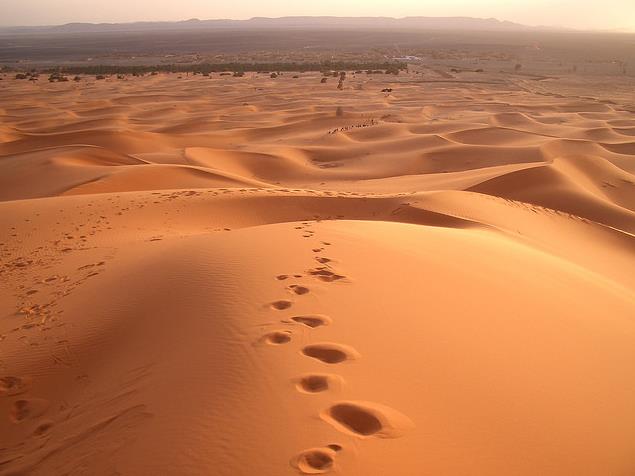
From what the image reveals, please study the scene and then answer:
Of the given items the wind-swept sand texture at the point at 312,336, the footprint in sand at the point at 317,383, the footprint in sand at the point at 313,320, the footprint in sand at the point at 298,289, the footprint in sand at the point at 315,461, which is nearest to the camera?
the footprint in sand at the point at 315,461

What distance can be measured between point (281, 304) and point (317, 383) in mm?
1107

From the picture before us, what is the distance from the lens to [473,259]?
548 cm

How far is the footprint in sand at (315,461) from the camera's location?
2189 millimetres

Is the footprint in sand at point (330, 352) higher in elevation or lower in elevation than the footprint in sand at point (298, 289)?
lower

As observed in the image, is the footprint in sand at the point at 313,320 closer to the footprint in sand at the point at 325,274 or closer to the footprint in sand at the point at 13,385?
the footprint in sand at the point at 325,274

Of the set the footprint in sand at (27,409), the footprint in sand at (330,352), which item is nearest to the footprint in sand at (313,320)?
the footprint in sand at (330,352)

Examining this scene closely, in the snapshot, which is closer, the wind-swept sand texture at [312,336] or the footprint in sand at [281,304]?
the wind-swept sand texture at [312,336]

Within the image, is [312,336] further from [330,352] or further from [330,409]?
[330,409]

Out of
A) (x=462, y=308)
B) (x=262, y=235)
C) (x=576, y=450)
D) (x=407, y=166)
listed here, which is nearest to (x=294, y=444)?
(x=576, y=450)

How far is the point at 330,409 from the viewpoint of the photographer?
260 centimetres

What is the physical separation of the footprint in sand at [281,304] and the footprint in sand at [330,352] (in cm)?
60

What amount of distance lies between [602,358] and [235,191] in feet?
23.0

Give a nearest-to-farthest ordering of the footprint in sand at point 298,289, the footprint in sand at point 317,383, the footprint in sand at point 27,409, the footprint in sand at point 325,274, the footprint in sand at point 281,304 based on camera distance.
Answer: the footprint in sand at point 317,383, the footprint in sand at point 27,409, the footprint in sand at point 281,304, the footprint in sand at point 298,289, the footprint in sand at point 325,274

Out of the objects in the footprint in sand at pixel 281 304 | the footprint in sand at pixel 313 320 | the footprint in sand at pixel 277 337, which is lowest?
the footprint in sand at pixel 313 320
